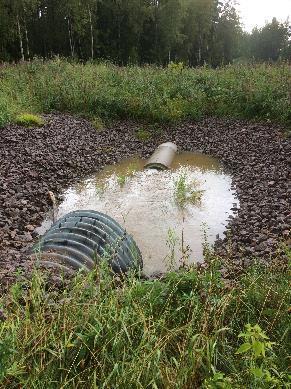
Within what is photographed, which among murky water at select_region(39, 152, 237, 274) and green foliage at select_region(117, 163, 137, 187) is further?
green foliage at select_region(117, 163, 137, 187)

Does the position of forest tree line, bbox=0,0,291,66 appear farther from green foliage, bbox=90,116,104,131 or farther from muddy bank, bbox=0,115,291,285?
muddy bank, bbox=0,115,291,285

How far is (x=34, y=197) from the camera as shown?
324 inches

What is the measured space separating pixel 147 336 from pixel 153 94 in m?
13.7

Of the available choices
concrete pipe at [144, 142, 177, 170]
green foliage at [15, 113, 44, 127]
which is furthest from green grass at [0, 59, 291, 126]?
concrete pipe at [144, 142, 177, 170]

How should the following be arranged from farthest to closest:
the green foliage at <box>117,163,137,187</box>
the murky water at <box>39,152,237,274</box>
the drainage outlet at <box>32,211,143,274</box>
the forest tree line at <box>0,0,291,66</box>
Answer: the forest tree line at <box>0,0,291,66</box> < the green foliage at <box>117,163,137,187</box> < the murky water at <box>39,152,237,274</box> < the drainage outlet at <box>32,211,143,274</box>

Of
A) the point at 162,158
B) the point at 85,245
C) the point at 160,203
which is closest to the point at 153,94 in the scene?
the point at 162,158

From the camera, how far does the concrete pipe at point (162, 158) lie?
10803 millimetres

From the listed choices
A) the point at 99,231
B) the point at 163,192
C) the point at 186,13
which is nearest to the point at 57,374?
the point at 99,231

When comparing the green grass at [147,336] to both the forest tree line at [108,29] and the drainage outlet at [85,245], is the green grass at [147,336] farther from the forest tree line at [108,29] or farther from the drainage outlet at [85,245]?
the forest tree line at [108,29]

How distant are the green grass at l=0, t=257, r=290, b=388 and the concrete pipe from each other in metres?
6.94

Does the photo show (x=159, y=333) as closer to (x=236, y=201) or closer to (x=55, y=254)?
(x=55, y=254)

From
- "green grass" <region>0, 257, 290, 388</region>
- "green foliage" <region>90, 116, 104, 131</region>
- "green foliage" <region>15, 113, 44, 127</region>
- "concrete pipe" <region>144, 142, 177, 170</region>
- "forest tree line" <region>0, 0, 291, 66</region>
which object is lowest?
"concrete pipe" <region>144, 142, 177, 170</region>

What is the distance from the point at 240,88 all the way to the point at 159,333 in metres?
13.8

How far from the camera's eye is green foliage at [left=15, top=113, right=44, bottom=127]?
12.0 meters
